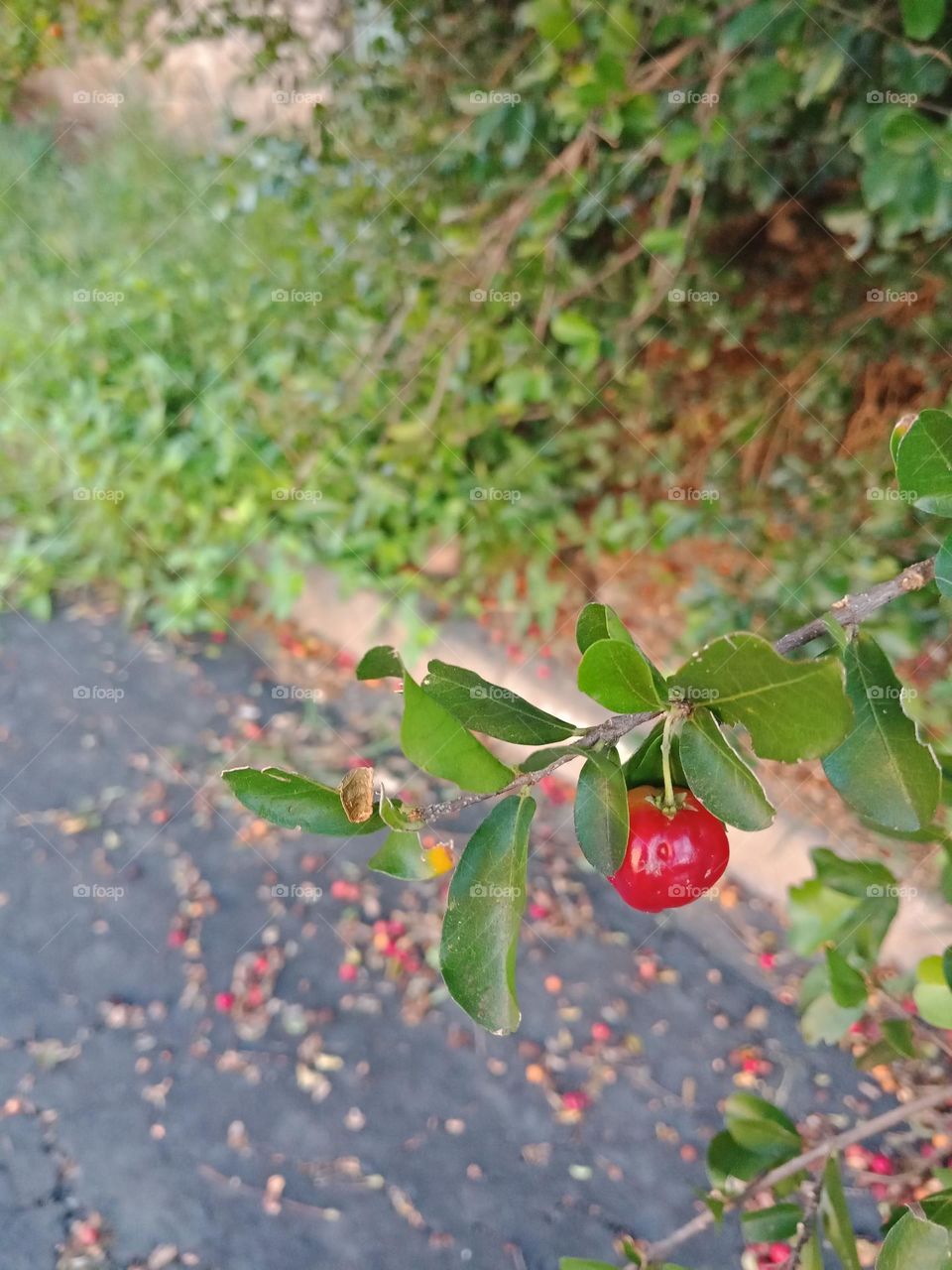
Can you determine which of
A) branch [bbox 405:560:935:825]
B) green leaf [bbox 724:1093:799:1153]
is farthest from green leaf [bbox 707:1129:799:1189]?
branch [bbox 405:560:935:825]

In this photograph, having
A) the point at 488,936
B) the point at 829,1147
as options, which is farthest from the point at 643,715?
the point at 829,1147

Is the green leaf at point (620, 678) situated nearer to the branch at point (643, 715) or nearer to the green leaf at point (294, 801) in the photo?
the branch at point (643, 715)

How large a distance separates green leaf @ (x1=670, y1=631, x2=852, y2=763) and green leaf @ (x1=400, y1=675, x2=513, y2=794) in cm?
10

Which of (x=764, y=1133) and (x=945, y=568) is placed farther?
(x=764, y=1133)

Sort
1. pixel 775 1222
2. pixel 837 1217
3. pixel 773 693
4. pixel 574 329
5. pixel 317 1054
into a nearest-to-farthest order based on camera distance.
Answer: pixel 773 693
pixel 837 1217
pixel 775 1222
pixel 317 1054
pixel 574 329

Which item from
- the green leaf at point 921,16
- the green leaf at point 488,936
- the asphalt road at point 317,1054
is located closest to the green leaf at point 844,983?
the green leaf at point 488,936

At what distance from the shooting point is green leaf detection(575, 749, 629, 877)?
0.42 metres

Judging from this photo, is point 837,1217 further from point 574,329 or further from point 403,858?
point 574,329

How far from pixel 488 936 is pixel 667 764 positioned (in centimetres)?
13

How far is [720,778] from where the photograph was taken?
0.39 m

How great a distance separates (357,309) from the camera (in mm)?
2125

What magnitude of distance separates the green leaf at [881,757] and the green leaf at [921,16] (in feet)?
3.01

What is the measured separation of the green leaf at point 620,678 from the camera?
1.31 feet

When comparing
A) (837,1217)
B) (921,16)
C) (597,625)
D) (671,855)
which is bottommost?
(837,1217)
